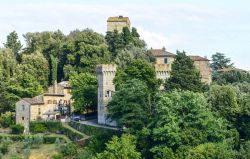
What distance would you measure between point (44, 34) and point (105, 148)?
101ft

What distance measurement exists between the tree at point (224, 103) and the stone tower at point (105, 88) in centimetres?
1057

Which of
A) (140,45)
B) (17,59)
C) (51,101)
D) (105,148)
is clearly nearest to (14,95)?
(51,101)

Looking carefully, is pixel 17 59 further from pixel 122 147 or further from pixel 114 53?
pixel 122 147

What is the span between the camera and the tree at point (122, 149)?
179 ft

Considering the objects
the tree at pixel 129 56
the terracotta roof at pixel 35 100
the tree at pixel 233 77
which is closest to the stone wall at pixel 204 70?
the tree at pixel 233 77

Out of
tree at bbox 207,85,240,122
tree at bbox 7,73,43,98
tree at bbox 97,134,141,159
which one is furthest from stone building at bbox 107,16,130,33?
tree at bbox 97,134,141,159

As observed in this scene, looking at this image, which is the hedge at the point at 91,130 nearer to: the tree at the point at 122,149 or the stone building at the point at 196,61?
the tree at the point at 122,149

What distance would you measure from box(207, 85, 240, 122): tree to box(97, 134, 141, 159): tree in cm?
782

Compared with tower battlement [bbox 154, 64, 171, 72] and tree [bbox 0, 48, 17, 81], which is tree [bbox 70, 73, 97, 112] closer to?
tower battlement [bbox 154, 64, 171, 72]

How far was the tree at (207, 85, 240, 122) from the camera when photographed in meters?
57.4

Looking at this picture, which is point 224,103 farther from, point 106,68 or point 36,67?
point 36,67

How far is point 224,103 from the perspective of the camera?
193ft

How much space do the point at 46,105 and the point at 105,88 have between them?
37.4 feet

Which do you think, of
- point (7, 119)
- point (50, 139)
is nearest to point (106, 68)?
point (50, 139)
